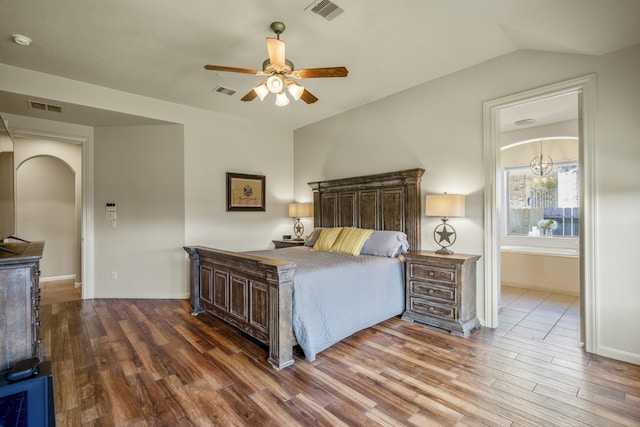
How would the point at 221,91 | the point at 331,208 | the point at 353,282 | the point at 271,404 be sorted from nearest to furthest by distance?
1. the point at 271,404
2. the point at 353,282
3. the point at 221,91
4. the point at 331,208

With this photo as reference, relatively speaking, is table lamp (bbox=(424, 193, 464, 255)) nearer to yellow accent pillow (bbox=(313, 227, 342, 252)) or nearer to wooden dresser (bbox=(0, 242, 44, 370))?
yellow accent pillow (bbox=(313, 227, 342, 252))

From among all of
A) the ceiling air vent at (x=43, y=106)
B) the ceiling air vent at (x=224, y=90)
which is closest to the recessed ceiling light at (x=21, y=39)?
the ceiling air vent at (x=43, y=106)

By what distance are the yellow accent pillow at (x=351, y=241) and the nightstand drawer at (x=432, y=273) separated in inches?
26.5

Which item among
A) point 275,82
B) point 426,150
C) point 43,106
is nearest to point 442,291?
point 426,150

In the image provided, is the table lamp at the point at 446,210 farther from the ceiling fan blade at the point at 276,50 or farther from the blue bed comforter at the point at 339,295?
the ceiling fan blade at the point at 276,50

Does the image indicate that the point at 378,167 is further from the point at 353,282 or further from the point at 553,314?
the point at 553,314

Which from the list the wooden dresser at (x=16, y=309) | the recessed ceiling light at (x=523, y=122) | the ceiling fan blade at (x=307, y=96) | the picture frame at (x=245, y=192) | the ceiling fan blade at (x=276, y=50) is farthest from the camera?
the picture frame at (x=245, y=192)

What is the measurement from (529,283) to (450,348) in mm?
3161

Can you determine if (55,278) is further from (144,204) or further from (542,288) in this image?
(542,288)

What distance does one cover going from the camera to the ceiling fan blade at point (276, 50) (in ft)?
7.93

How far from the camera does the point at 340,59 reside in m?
3.38

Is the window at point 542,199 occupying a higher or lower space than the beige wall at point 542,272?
higher

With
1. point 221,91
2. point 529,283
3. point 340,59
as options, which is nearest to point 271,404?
point 340,59

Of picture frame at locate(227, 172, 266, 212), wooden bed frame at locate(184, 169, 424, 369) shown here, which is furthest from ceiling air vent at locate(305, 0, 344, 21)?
picture frame at locate(227, 172, 266, 212)
